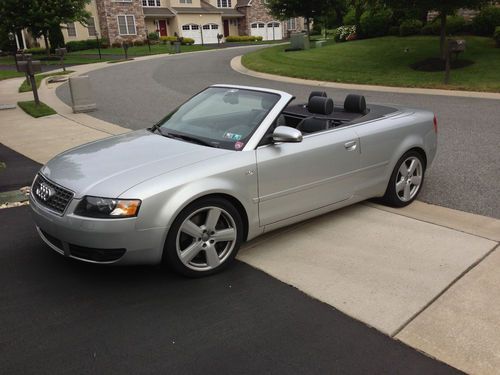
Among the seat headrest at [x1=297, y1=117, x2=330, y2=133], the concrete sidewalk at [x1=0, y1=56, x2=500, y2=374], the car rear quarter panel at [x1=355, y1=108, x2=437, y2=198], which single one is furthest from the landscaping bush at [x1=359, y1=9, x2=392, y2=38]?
the seat headrest at [x1=297, y1=117, x2=330, y2=133]

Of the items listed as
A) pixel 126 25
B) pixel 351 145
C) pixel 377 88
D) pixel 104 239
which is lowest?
pixel 377 88

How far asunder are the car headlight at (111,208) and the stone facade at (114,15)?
A: 1894 inches

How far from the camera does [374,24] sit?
25.9 m

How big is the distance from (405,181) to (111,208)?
3.33m

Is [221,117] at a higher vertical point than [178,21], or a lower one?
lower

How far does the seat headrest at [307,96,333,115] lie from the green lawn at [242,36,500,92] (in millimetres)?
11038

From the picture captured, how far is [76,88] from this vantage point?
493 inches

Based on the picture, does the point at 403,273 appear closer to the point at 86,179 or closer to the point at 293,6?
the point at 86,179

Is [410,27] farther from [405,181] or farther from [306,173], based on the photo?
[306,173]

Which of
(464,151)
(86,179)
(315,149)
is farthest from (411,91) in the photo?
(86,179)

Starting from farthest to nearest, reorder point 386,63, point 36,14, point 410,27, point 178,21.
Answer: point 178,21, point 36,14, point 410,27, point 386,63

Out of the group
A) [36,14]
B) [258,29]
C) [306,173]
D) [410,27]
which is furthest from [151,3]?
[306,173]

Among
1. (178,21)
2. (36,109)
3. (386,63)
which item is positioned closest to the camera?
(36,109)

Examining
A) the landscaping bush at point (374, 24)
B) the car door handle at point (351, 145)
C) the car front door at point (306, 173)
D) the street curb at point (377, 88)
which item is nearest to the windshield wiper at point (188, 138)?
the car front door at point (306, 173)
